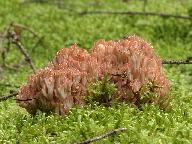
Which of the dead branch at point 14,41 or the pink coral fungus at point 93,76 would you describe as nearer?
the pink coral fungus at point 93,76

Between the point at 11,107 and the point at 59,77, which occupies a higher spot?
the point at 59,77

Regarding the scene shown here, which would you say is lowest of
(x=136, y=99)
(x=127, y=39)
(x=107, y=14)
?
(x=136, y=99)

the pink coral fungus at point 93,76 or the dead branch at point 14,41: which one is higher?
the dead branch at point 14,41

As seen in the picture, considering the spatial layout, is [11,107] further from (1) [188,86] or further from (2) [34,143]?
(1) [188,86]

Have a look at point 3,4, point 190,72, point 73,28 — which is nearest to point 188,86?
point 190,72

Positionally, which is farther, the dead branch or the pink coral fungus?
the dead branch

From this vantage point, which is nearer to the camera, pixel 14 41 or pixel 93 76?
pixel 93 76

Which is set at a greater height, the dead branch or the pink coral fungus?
the dead branch

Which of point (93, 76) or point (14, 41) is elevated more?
point (14, 41)
